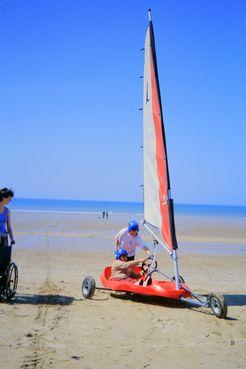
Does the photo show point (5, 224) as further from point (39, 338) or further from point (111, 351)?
point (111, 351)

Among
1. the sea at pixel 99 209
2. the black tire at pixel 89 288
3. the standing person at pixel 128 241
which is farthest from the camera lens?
the sea at pixel 99 209

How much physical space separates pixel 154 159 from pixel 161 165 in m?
0.37

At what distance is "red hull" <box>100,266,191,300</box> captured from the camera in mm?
7289

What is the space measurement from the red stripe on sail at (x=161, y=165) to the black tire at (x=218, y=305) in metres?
1.11

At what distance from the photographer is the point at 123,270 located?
8.41m

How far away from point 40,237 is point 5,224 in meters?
12.8

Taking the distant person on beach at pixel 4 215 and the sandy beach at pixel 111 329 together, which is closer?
the sandy beach at pixel 111 329

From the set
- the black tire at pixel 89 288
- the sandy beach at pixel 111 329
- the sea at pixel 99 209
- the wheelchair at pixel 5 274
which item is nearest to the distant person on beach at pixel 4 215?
the wheelchair at pixel 5 274

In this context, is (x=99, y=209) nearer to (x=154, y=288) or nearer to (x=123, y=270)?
(x=123, y=270)

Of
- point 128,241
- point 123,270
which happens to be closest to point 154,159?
point 128,241

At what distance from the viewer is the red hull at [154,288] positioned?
7.29m

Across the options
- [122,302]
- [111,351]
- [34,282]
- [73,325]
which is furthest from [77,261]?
[111,351]

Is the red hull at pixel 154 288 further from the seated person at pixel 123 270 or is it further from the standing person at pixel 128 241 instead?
the standing person at pixel 128 241

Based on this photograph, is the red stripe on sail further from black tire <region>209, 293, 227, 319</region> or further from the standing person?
black tire <region>209, 293, 227, 319</region>
